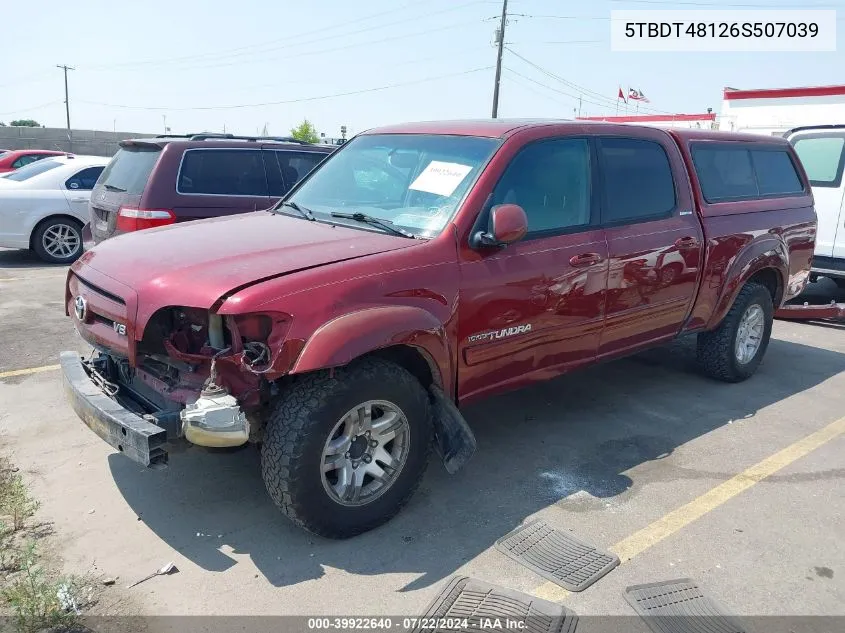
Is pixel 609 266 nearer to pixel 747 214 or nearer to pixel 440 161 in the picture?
pixel 440 161

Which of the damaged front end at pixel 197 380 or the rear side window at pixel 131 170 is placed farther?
the rear side window at pixel 131 170

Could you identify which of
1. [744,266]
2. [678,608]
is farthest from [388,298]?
[744,266]

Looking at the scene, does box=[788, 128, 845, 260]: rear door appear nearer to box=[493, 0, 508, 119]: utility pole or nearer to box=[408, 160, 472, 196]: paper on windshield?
box=[408, 160, 472, 196]: paper on windshield

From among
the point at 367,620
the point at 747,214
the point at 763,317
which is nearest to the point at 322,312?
the point at 367,620

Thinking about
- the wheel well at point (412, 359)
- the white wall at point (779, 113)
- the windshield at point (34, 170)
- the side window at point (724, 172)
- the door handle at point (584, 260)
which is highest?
the white wall at point (779, 113)

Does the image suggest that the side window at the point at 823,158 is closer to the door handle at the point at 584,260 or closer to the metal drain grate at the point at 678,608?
the door handle at the point at 584,260

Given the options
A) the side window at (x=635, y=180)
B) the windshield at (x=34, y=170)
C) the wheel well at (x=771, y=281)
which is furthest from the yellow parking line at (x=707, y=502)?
the windshield at (x=34, y=170)

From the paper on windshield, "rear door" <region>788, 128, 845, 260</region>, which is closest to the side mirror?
the paper on windshield

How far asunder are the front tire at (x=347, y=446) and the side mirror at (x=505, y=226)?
2.75 ft

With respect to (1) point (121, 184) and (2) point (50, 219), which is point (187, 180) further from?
(2) point (50, 219)

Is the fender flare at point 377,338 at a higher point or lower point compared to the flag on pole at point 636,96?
lower

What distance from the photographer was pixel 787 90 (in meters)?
20.3

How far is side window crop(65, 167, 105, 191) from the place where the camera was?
1045 centimetres

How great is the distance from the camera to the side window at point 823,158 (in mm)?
8641
